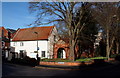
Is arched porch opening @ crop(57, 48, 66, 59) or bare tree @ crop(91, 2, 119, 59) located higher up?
bare tree @ crop(91, 2, 119, 59)

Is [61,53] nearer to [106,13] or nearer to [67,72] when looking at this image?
[106,13]

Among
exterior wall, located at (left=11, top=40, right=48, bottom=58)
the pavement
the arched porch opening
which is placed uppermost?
exterior wall, located at (left=11, top=40, right=48, bottom=58)

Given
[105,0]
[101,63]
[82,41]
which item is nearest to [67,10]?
[105,0]

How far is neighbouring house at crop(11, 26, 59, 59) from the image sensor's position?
37938 millimetres

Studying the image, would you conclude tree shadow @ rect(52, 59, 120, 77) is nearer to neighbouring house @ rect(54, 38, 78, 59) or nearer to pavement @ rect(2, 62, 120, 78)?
pavement @ rect(2, 62, 120, 78)

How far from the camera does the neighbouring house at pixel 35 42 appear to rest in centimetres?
3794

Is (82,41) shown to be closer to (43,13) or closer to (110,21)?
(110,21)

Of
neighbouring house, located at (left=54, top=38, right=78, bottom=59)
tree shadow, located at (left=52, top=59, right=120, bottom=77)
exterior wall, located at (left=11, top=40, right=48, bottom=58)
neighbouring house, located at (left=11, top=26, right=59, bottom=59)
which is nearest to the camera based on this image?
tree shadow, located at (left=52, top=59, right=120, bottom=77)

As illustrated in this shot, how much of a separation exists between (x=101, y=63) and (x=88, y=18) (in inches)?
311

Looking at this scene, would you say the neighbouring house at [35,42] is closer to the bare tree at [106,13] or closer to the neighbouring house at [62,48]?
the neighbouring house at [62,48]

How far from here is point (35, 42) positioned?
39.6 m

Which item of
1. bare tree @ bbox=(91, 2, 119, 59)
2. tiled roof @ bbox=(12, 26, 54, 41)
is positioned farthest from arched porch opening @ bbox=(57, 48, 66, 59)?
bare tree @ bbox=(91, 2, 119, 59)

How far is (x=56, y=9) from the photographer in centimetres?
2348

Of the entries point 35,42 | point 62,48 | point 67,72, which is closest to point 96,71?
point 67,72
